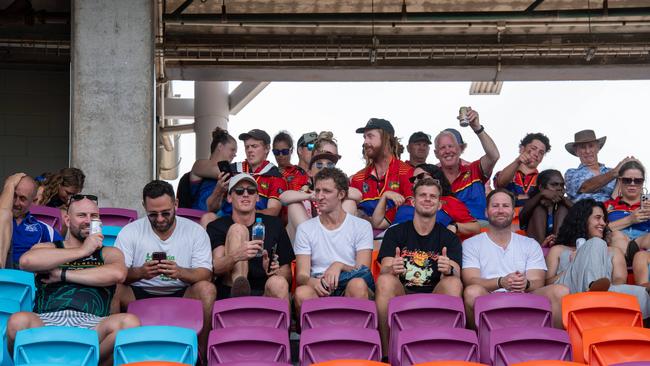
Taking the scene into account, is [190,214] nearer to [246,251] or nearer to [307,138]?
[307,138]

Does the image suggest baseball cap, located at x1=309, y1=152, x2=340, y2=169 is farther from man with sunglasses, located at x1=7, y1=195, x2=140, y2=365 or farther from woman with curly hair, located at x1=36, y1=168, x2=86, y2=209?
man with sunglasses, located at x1=7, y1=195, x2=140, y2=365

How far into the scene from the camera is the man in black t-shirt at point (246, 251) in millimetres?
6699

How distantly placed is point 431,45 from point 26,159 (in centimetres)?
462

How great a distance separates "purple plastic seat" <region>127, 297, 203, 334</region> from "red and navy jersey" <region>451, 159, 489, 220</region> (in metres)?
2.61

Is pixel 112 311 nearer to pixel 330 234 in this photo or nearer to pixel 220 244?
pixel 220 244

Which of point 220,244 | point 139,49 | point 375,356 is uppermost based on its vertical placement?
point 139,49

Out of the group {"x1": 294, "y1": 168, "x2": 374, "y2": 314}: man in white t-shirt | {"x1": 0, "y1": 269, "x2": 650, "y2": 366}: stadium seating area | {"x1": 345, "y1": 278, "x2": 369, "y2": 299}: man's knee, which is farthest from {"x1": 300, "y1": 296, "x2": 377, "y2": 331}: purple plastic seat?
{"x1": 294, "y1": 168, "x2": 374, "y2": 314}: man in white t-shirt

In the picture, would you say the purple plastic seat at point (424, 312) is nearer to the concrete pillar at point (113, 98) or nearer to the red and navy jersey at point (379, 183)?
the red and navy jersey at point (379, 183)

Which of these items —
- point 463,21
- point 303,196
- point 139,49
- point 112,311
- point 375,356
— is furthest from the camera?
point 463,21

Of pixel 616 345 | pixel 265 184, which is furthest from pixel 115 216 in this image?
pixel 616 345

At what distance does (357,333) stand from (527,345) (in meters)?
0.93

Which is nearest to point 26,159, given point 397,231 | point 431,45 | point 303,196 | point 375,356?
point 431,45

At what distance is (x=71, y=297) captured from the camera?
6.42 metres

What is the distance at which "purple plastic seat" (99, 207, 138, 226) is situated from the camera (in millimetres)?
7895
